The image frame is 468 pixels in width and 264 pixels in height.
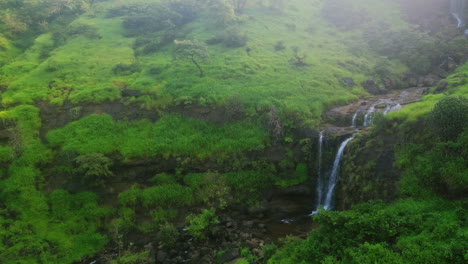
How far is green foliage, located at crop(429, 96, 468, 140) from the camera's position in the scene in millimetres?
16312

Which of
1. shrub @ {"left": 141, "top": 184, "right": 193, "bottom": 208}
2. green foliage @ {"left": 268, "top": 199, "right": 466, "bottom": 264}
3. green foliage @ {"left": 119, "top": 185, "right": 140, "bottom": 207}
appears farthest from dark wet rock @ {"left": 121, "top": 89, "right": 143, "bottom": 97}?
green foliage @ {"left": 268, "top": 199, "right": 466, "bottom": 264}

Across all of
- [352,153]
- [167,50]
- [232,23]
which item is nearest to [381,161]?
[352,153]

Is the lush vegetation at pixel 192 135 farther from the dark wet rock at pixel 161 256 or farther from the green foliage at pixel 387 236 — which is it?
the dark wet rock at pixel 161 256

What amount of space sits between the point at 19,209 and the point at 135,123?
11.2 m

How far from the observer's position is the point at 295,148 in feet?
85.3

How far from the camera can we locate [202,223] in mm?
20609

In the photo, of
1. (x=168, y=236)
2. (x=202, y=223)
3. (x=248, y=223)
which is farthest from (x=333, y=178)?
(x=168, y=236)

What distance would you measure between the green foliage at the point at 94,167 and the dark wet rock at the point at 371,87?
30.1 m

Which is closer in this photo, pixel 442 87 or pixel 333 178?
pixel 333 178

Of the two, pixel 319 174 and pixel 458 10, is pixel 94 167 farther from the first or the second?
pixel 458 10

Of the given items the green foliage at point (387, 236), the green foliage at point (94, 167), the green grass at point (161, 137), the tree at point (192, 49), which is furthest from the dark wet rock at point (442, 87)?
the green foliage at point (94, 167)

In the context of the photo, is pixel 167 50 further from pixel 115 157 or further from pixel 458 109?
pixel 458 109

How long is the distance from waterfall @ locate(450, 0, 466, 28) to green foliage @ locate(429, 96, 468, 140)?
144 ft

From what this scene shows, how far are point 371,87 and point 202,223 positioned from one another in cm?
2723
